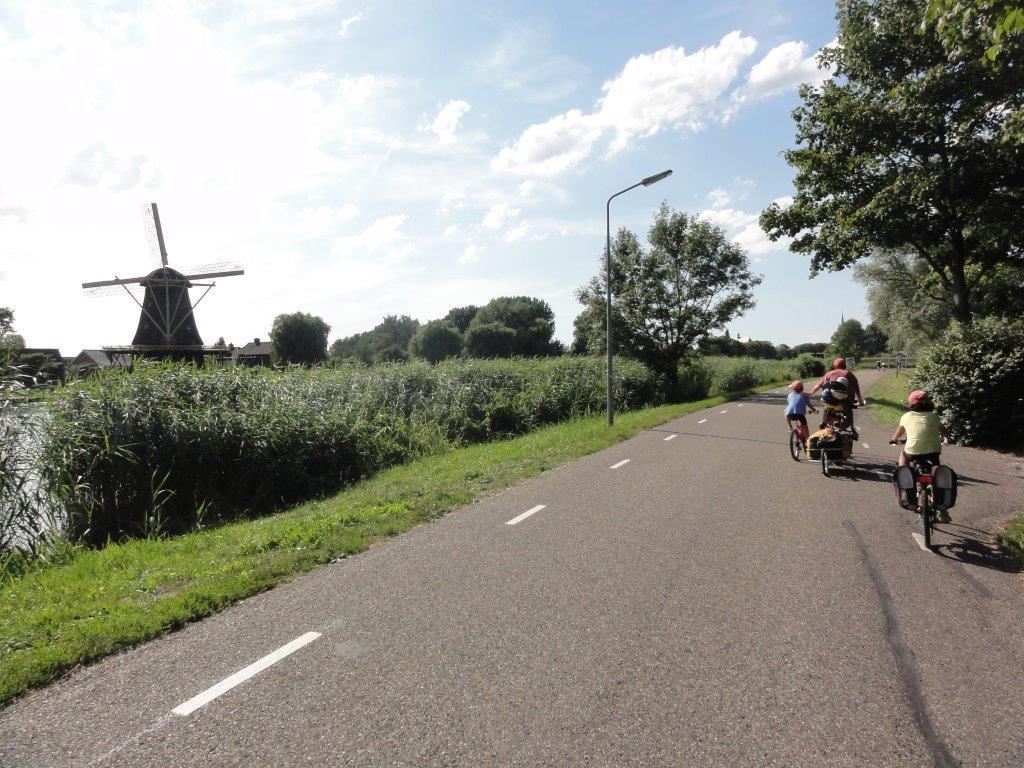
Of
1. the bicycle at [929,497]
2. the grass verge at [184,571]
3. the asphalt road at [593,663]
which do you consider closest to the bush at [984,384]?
the asphalt road at [593,663]

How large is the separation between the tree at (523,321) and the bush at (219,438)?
74399 mm

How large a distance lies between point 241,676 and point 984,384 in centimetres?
1494

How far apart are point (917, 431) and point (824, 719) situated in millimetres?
4751

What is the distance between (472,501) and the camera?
29.3 feet

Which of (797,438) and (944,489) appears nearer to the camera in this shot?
(944,489)

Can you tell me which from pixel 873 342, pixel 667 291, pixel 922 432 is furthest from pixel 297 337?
pixel 873 342

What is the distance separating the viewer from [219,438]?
10922mm

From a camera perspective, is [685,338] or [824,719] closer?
[824,719]

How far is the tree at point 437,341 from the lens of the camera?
9169cm

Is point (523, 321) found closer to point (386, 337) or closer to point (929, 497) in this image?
point (386, 337)

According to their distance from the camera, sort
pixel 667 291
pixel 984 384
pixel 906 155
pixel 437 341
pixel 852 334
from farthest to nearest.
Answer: pixel 852 334
pixel 437 341
pixel 667 291
pixel 906 155
pixel 984 384

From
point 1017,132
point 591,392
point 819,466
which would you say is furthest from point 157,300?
point 1017,132

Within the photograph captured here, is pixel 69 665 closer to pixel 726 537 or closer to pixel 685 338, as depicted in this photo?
pixel 726 537

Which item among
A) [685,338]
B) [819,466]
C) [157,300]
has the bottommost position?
[819,466]
